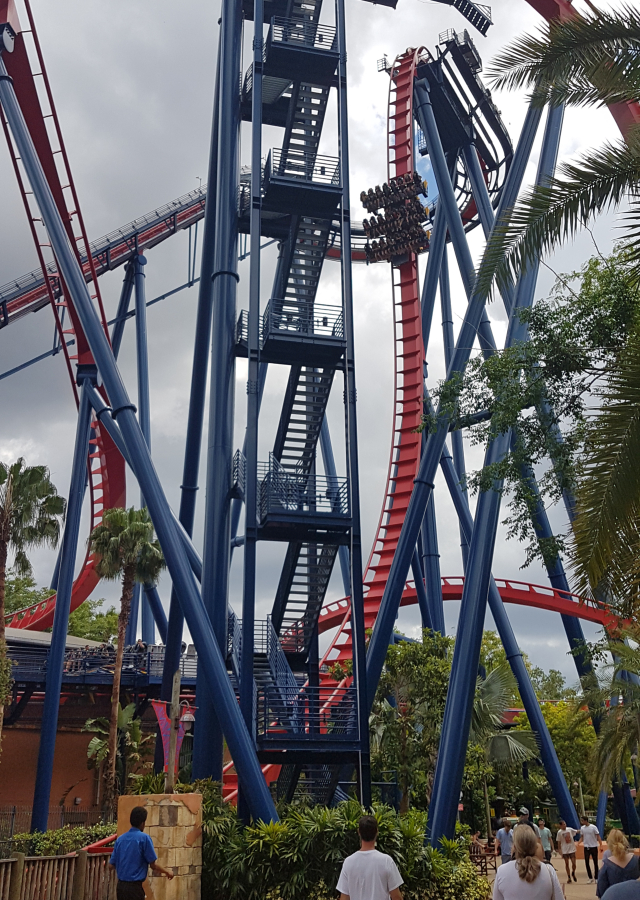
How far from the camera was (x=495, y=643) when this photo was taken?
37.7 m

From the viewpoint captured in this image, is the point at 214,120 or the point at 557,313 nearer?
the point at 557,313

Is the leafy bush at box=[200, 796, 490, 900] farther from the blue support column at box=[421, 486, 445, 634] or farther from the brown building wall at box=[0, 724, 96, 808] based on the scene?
the brown building wall at box=[0, 724, 96, 808]

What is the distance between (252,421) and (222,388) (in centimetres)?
124

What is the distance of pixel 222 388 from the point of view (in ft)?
51.5

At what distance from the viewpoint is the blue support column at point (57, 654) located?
18688 mm

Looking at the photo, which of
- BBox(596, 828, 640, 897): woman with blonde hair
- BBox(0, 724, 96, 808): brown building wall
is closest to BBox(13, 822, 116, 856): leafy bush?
BBox(0, 724, 96, 808): brown building wall

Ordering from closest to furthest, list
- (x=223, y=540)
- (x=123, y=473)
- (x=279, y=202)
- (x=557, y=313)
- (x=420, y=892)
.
Answer: (x=420, y=892) → (x=557, y=313) → (x=223, y=540) → (x=279, y=202) → (x=123, y=473)

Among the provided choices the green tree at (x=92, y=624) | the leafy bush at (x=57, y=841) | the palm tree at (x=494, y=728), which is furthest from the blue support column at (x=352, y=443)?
the green tree at (x=92, y=624)

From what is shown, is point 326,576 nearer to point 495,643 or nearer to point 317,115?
point 317,115

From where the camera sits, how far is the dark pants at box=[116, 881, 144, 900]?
631cm

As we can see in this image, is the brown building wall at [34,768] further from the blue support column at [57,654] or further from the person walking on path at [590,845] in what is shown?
the person walking on path at [590,845]

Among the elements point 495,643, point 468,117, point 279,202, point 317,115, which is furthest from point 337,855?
point 495,643

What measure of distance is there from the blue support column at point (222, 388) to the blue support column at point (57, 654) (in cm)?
553

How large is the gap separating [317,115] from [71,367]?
37.7ft
